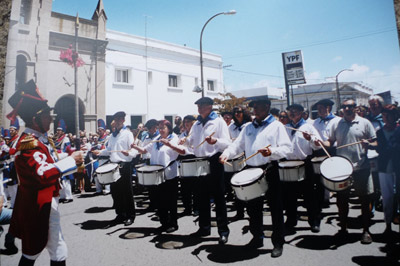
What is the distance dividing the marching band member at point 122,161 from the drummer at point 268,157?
7.92 ft

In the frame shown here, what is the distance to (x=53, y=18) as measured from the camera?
11.7 ft

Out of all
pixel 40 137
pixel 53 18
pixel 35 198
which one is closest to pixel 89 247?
pixel 35 198

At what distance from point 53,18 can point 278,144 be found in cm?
375

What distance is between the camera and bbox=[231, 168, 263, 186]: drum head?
3246 millimetres

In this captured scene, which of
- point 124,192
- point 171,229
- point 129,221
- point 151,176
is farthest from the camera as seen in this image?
point 124,192

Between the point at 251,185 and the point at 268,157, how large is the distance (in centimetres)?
57

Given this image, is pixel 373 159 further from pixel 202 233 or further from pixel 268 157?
pixel 202 233

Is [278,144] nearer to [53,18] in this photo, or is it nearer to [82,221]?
[53,18]

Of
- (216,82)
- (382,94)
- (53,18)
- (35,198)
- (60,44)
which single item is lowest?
(35,198)

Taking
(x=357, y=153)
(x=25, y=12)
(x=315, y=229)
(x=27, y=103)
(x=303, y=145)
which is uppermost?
(x=25, y=12)

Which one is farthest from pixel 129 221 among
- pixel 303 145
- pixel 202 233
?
pixel 303 145

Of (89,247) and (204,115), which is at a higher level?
(204,115)

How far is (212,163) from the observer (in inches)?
166

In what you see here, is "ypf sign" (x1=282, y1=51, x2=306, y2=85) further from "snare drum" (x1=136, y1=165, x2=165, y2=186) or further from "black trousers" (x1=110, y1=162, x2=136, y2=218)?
"black trousers" (x1=110, y1=162, x2=136, y2=218)
